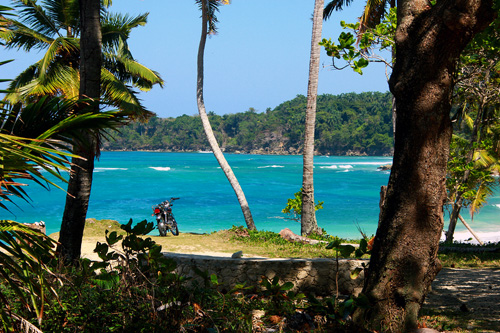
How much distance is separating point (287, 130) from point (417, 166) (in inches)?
5159

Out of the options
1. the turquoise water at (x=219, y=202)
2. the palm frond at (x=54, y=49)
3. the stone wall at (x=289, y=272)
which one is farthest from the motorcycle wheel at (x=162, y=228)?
the turquoise water at (x=219, y=202)

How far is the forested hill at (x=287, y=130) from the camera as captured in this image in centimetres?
12594

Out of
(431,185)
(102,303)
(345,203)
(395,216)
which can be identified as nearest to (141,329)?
(102,303)

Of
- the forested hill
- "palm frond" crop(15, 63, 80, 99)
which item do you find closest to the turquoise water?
"palm frond" crop(15, 63, 80, 99)

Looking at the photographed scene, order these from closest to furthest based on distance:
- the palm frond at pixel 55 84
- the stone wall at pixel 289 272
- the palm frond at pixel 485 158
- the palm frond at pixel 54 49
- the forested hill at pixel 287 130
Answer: the stone wall at pixel 289 272, the palm frond at pixel 54 49, the palm frond at pixel 55 84, the palm frond at pixel 485 158, the forested hill at pixel 287 130

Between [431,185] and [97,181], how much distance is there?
61299 mm

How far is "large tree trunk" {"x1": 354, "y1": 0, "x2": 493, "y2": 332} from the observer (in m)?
4.06

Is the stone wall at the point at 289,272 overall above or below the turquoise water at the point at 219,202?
above

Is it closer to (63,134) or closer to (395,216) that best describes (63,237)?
(63,134)

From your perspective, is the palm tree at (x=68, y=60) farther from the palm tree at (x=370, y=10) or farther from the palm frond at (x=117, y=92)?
the palm tree at (x=370, y=10)

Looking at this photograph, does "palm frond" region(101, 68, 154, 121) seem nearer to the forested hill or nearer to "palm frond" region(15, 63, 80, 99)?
"palm frond" region(15, 63, 80, 99)

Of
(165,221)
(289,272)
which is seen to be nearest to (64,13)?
(165,221)

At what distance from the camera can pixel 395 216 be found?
13.9 ft

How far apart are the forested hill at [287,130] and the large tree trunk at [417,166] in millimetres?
120477
